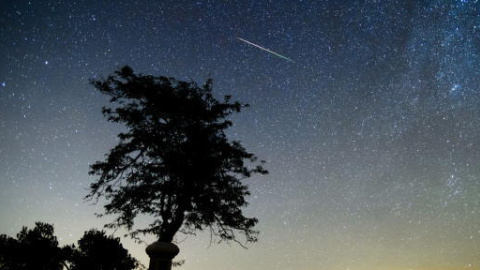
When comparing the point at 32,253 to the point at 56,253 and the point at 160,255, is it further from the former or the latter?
the point at 160,255

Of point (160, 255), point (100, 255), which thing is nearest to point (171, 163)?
point (160, 255)

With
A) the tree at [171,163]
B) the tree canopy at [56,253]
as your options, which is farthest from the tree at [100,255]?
the tree at [171,163]

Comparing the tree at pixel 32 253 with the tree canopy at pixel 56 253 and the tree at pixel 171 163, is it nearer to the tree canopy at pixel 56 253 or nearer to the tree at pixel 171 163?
the tree canopy at pixel 56 253

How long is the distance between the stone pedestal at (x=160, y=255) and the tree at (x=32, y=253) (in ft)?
54.3

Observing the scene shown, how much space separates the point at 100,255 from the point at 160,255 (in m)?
15.7

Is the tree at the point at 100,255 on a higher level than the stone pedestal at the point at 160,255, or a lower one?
higher

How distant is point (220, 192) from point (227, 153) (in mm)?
1704

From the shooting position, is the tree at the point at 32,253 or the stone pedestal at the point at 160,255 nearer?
the stone pedestal at the point at 160,255

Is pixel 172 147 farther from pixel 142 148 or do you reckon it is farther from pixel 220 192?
pixel 220 192

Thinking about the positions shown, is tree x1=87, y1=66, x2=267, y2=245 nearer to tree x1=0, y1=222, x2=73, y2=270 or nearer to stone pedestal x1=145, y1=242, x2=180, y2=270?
stone pedestal x1=145, y1=242, x2=180, y2=270

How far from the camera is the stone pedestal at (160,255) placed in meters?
10.0

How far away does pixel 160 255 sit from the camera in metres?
10.1

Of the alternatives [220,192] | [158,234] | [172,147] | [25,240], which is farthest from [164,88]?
[25,240]

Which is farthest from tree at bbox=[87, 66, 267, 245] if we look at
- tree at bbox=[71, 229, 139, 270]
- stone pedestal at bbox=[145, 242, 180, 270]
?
tree at bbox=[71, 229, 139, 270]
